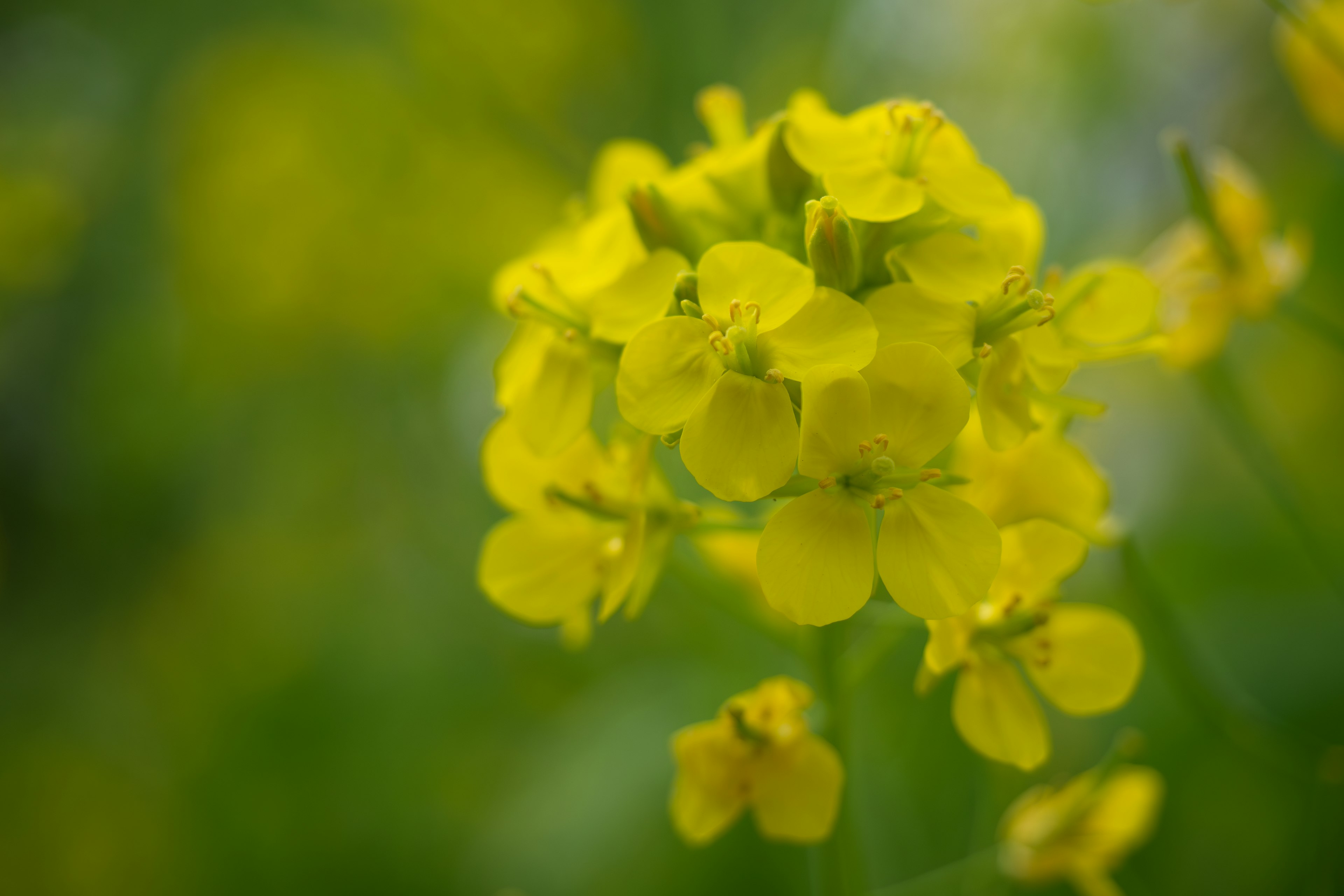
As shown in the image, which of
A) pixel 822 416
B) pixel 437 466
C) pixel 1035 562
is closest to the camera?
pixel 822 416

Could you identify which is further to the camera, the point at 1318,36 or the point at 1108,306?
the point at 1318,36

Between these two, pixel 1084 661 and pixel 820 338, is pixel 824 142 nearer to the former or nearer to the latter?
pixel 820 338

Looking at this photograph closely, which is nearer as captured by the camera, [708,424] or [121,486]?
[708,424]

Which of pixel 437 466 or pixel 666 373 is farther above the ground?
pixel 666 373

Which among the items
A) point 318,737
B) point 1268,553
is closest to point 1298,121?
point 1268,553

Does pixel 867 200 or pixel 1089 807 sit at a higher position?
pixel 867 200

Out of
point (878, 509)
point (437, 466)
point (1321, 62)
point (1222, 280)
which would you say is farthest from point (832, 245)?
point (437, 466)

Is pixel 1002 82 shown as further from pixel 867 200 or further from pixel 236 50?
pixel 236 50
